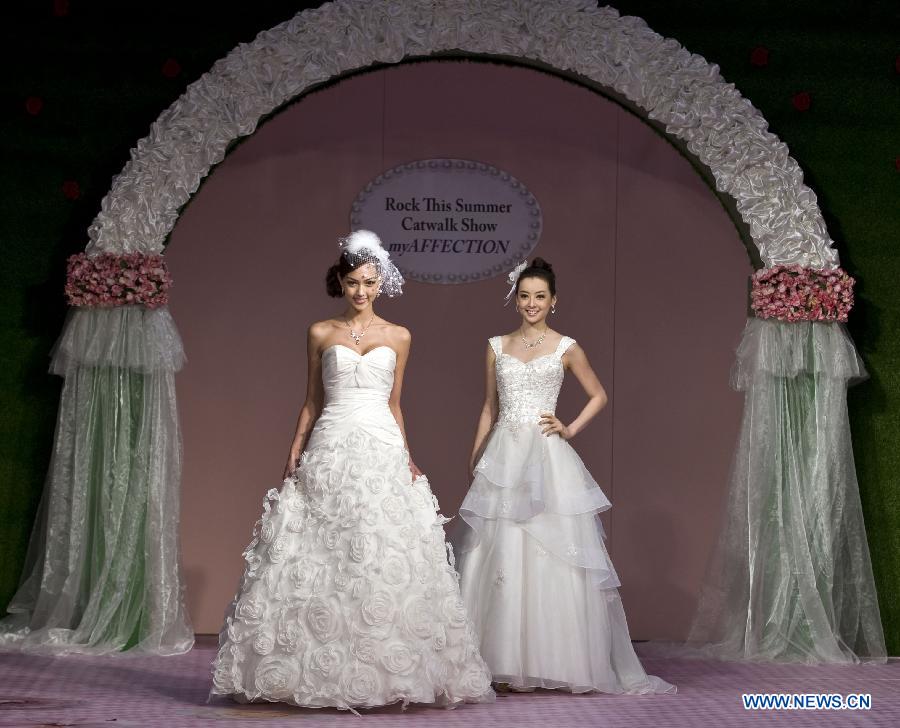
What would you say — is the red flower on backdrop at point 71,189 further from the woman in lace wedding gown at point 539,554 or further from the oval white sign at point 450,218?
the woman in lace wedding gown at point 539,554

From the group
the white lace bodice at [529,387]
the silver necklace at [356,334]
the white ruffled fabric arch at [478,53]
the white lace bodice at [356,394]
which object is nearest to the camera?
the white lace bodice at [356,394]

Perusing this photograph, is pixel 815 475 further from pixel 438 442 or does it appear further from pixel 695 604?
pixel 438 442

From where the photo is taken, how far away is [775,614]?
554 cm

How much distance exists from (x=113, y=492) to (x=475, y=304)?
198cm

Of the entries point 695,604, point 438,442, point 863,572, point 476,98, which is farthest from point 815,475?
point 476,98

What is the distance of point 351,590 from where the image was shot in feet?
13.7

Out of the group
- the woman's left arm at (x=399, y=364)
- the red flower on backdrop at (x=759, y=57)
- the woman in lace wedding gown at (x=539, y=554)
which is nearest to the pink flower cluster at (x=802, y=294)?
the red flower on backdrop at (x=759, y=57)

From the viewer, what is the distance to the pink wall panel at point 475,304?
6289 mm

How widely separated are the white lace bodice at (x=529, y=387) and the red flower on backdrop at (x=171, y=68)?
218 centimetres

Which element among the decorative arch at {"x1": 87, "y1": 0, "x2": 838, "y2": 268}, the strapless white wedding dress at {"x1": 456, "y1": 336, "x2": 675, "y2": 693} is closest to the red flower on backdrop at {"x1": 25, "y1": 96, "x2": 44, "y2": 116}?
the decorative arch at {"x1": 87, "y1": 0, "x2": 838, "y2": 268}

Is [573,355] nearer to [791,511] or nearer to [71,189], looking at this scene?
[791,511]

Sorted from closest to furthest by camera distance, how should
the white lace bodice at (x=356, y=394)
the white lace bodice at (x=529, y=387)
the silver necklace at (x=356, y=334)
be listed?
the white lace bodice at (x=356, y=394), the silver necklace at (x=356, y=334), the white lace bodice at (x=529, y=387)

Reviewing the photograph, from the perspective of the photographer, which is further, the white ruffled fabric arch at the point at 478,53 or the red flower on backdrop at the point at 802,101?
the red flower on backdrop at the point at 802,101

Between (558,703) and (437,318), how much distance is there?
2.37m
